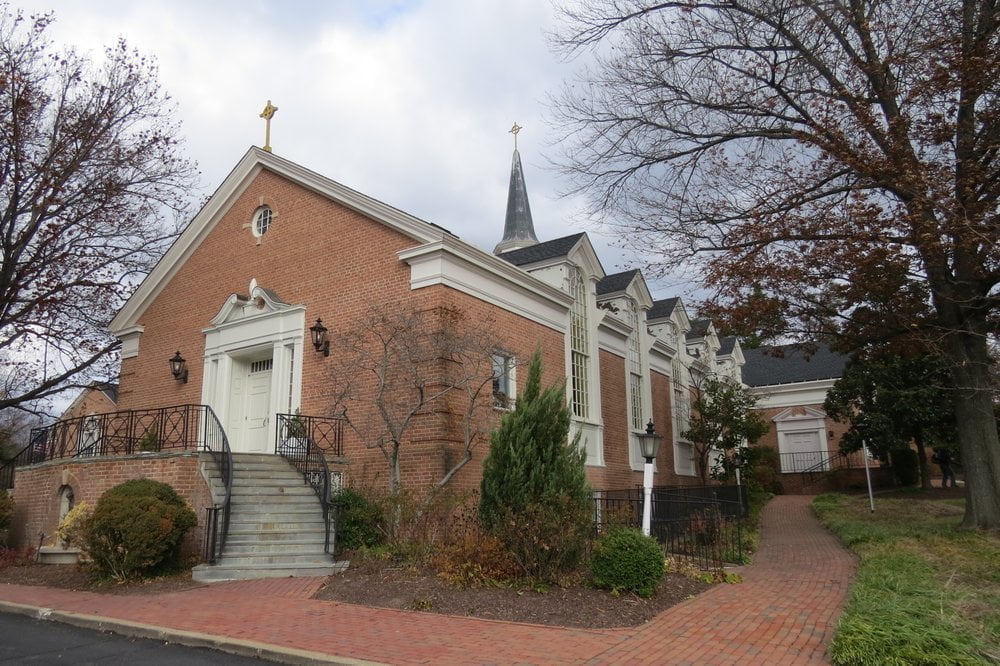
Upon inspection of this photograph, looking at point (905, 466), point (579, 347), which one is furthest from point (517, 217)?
point (905, 466)

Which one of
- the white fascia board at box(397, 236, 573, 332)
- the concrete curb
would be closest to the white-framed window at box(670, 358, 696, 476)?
the white fascia board at box(397, 236, 573, 332)

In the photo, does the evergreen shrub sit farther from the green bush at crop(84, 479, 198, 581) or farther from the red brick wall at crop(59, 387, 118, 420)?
the red brick wall at crop(59, 387, 118, 420)

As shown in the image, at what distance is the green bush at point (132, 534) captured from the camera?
10531mm

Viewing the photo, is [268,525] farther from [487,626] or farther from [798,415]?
[798,415]

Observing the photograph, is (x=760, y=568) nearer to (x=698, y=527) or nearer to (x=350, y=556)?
(x=698, y=527)

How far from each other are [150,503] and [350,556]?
3.14 m

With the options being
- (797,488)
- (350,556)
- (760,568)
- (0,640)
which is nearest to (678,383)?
(797,488)

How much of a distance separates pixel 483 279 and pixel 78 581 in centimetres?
874

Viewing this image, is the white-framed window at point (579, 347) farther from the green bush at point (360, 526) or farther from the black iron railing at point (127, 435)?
the black iron railing at point (127, 435)

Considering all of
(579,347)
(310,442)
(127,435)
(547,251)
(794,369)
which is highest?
(547,251)

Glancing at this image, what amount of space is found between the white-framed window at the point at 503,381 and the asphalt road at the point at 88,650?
808cm

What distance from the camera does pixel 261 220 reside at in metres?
17.6

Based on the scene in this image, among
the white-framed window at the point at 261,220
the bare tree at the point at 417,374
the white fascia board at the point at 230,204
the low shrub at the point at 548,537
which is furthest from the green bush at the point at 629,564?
the white-framed window at the point at 261,220

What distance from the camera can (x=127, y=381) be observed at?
19.5 m
